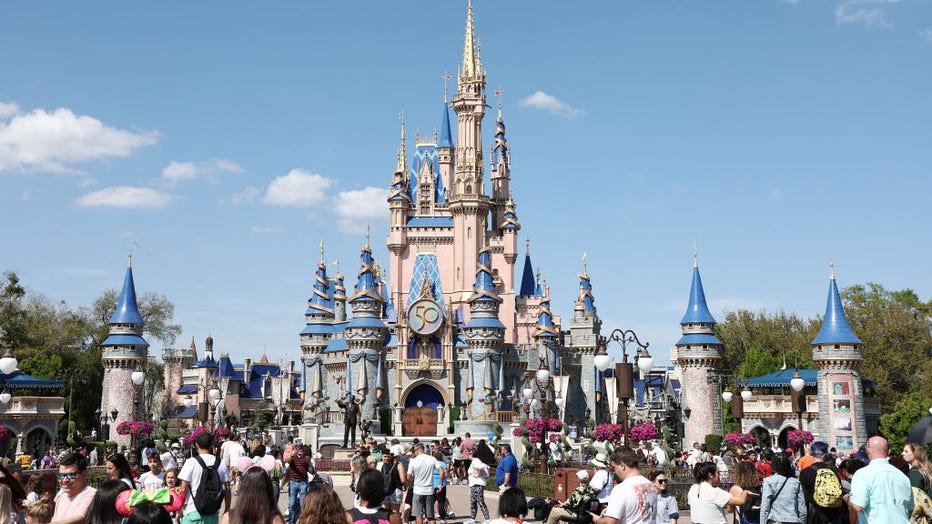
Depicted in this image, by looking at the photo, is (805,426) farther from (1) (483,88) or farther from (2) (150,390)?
(2) (150,390)

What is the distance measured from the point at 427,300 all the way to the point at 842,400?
85.7 ft

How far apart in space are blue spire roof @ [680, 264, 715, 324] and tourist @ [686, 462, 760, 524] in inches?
1966

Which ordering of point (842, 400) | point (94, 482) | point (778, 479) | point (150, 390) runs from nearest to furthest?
point (778, 479)
point (94, 482)
point (842, 400)
point (150, 390)

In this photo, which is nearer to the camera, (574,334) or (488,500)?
(488,500)

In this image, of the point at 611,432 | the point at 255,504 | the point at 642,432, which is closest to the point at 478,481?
the point at 611,432

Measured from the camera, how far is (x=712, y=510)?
11070 mm

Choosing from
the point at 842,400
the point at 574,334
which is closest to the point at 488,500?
the point at 842,400

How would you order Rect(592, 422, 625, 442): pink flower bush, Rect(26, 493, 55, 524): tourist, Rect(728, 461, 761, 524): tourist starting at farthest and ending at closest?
Rect(592, 422, 625, 442): pink flower bush, Rect(728, 461, 761, 524): tourist, Rect(26, 493, 55, 524): tourist

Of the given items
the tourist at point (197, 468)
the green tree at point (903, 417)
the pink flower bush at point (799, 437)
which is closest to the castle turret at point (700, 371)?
the green tree at point (903, 417)

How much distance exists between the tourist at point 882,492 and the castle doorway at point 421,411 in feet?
175

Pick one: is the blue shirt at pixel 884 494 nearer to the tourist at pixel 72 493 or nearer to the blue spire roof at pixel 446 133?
the tourist at pixel 72 493

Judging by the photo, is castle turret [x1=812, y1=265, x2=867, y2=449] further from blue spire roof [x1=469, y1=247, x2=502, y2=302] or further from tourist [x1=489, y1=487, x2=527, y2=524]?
tourist [x1=489, y1=487, x2=527, y2=524]

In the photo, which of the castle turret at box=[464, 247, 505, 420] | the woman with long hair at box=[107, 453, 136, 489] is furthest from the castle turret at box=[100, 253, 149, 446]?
the woman with long hair at box=[107, 453, 136, 489]

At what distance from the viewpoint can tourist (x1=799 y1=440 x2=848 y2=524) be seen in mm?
11031
